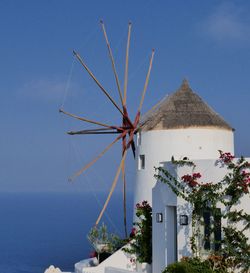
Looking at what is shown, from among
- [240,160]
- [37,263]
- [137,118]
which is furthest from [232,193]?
[37,263]

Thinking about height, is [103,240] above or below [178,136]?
below

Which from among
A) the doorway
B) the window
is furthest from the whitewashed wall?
the window

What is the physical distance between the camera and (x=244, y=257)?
15.6 m

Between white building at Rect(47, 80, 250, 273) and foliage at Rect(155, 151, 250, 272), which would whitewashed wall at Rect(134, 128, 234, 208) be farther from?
foliage at Rect(155, 151, 250, 272)

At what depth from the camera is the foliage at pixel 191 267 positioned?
1577cm

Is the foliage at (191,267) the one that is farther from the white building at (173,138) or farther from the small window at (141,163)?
the small window at (141,163)

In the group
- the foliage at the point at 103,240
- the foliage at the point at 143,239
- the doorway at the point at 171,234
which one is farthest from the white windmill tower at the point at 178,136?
the doorway at the point at 171,234

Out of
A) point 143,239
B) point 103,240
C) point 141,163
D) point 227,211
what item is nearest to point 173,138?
point 141,163

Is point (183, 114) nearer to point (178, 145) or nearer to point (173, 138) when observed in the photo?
point (173, 138)

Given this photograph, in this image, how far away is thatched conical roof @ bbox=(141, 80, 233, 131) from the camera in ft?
76.1

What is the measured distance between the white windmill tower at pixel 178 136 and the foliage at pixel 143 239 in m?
1.94

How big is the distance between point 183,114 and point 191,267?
8.88 metres

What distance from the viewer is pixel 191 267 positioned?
15922 mm

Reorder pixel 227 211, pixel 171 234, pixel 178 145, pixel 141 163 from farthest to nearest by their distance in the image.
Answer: pixel 141 163
pixel 178 145
pixel 171 234
pixel 227 211
